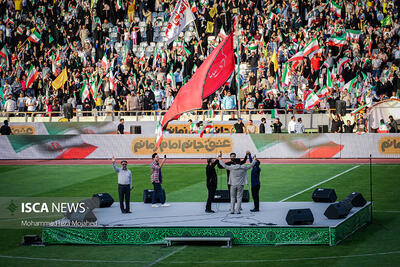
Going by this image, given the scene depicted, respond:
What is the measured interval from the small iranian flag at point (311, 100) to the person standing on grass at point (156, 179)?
1902cm

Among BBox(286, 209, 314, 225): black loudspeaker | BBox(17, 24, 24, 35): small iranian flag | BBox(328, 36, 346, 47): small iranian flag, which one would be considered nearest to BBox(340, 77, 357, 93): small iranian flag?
BBox(328, 36, 346, 47): small iranian flag

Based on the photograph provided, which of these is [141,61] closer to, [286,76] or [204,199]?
[286,76]

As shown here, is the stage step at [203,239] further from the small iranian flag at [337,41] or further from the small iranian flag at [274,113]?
the small iranian flag at [337,41]

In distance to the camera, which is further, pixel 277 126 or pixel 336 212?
pixel 277 126

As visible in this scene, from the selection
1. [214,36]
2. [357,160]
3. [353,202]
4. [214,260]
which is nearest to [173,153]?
[357,160]

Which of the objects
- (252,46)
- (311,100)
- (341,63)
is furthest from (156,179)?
(252,46)

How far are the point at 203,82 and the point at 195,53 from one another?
2529cm

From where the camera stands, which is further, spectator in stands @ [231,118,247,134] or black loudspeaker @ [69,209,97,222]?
spectator in stands @ [231,118,247,134]

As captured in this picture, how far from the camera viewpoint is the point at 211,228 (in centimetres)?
1736

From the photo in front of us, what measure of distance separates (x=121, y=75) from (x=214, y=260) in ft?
107

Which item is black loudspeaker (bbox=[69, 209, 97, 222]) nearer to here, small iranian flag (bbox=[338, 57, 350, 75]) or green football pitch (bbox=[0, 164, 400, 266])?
green football pitch (bbox=[0, 164, 400, 266])

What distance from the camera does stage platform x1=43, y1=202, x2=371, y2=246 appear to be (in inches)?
674

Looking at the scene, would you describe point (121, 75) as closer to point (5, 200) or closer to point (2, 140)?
point (2, 140)

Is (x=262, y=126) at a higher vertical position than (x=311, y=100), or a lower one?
lower
